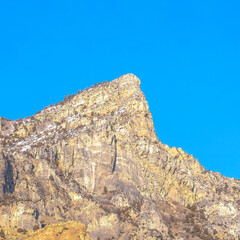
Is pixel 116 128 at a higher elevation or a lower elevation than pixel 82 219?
higher

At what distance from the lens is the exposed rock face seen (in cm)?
16112

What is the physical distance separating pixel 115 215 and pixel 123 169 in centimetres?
2265

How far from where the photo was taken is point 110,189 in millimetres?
178625

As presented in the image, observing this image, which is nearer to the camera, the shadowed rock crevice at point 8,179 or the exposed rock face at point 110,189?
the exposed rock face at point 110,189

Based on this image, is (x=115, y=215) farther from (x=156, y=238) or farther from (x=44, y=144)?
(x=44, y=144)

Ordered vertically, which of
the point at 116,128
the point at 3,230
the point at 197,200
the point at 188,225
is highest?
the point at 116,128

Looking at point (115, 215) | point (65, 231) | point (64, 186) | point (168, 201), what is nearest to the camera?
point (65, 231)

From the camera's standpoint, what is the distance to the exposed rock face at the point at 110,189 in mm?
161125

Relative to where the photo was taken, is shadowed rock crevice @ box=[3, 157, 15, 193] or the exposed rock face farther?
shadowed rock crevice @ box=[3, 157, 15, 193]

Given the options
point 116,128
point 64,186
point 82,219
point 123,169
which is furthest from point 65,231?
point 116,128

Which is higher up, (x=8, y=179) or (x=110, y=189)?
(x=110, y=189)

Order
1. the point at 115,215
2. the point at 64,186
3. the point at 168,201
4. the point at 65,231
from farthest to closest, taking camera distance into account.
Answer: the point at 168,201 < the point at 64,186 < the point at 115,215 < the point at 65,231

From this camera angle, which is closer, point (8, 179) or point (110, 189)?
point (8, 179)

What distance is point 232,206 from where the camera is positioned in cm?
19038
